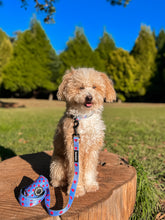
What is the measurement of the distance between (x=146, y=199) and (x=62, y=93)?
88.7 inches

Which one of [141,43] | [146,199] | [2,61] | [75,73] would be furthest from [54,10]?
[141,43]

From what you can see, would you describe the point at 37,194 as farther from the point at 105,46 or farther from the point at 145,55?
the point at 105,46

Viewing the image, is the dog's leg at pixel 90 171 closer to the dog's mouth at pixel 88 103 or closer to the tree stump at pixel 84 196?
the tree stump at pixel 84 196

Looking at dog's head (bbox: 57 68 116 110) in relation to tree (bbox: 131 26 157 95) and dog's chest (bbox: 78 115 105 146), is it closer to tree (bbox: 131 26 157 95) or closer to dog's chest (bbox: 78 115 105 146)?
dog's chest (bbox: 78 115 105 146)

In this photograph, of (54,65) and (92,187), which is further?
(54,65)

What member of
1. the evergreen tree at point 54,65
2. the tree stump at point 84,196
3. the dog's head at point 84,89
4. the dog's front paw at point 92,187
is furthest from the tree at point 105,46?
the dog's front paw at point 92,187

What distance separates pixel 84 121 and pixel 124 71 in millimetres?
32246

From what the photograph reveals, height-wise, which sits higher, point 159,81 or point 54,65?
point 54,65

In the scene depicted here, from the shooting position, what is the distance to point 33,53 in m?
31.0

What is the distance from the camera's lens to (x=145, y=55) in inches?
1382

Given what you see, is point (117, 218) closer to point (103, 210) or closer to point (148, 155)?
point (103, 210)

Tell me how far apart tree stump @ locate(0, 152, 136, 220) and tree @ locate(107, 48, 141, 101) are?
30.4 metres

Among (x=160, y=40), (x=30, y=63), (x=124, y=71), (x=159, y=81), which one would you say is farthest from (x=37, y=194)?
(x=160, y=40)

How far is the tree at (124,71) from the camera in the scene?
1288 inches
